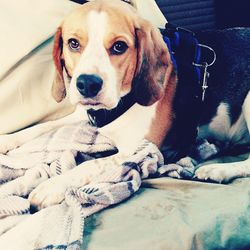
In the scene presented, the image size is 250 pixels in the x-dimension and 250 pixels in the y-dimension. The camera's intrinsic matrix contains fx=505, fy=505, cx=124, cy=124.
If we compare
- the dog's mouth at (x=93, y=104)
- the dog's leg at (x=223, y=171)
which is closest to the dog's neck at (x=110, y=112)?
the dog's mouth at (x=93, y=104)

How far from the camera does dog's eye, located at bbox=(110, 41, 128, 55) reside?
5.91ft

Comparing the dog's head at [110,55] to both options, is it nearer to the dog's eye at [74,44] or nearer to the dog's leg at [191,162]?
the dog's eye at [74,44]

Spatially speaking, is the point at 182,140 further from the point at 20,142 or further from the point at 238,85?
the point at 20,142

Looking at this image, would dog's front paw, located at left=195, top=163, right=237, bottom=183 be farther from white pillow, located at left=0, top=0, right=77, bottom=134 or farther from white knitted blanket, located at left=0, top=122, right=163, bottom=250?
white pillow, located at left=0, top=0, right=77, bottom=134

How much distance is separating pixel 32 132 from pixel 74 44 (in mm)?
498

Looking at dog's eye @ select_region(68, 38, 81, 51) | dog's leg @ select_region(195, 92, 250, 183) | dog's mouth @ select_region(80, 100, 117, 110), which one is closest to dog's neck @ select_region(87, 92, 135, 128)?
dog's mouth @ select_region(80, 100, 117, 110)

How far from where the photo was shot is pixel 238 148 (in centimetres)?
221

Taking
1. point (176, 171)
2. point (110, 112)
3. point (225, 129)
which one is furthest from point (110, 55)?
point (225, 129)

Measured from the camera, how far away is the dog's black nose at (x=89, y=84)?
5.61 ft

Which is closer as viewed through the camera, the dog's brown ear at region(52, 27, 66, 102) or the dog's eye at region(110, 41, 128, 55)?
the dog's eye at region(110, 41, 128, 55)

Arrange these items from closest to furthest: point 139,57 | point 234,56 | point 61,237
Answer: point 61,237
point 139,57
point 234,56

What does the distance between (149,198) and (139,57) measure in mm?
532

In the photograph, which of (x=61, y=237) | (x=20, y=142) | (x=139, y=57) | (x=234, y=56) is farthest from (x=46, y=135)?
(x=234, y=56)

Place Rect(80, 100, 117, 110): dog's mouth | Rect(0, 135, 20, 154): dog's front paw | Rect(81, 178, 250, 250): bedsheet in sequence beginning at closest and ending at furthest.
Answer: Rect(81, 178, 250, 250): bedsheet → Rect(80, 100, 117, 110): dog's mouth → Rect(0, 135, 20, 154): dog's front paw
